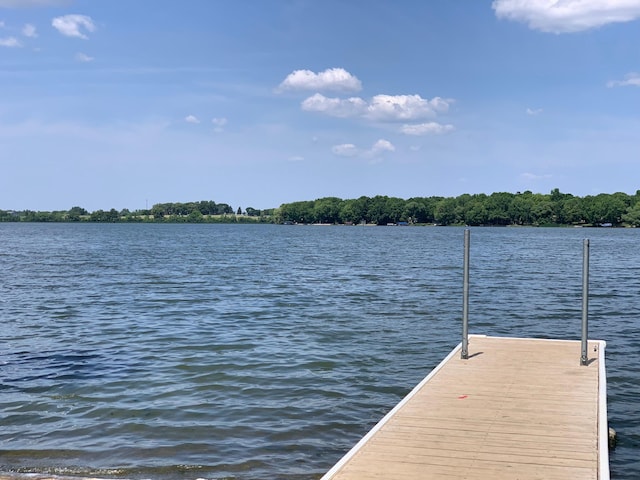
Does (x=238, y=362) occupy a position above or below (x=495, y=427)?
below

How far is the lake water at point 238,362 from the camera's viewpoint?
34.0 feet

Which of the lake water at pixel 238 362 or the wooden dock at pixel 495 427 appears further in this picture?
the lake water at pixel 238 362

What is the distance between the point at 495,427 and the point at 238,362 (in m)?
8.80

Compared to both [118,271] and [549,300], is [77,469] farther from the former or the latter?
[118,271]

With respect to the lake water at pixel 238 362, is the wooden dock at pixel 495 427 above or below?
above

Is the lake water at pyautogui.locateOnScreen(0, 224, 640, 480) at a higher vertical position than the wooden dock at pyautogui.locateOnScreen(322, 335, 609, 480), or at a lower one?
lower

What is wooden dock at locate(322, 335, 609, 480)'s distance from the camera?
23.7 ft

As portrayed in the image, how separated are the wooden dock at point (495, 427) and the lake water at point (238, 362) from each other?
3.83 feet

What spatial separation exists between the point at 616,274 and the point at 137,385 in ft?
117

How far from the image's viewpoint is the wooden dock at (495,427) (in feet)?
23.7

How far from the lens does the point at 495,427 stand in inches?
341

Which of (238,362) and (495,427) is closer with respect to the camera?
(495,427)

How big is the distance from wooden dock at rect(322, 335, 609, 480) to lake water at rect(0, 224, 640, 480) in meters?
1.17

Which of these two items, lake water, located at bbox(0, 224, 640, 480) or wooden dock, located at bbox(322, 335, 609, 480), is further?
lake water, located at bbox(0, 224, 640, 480)
